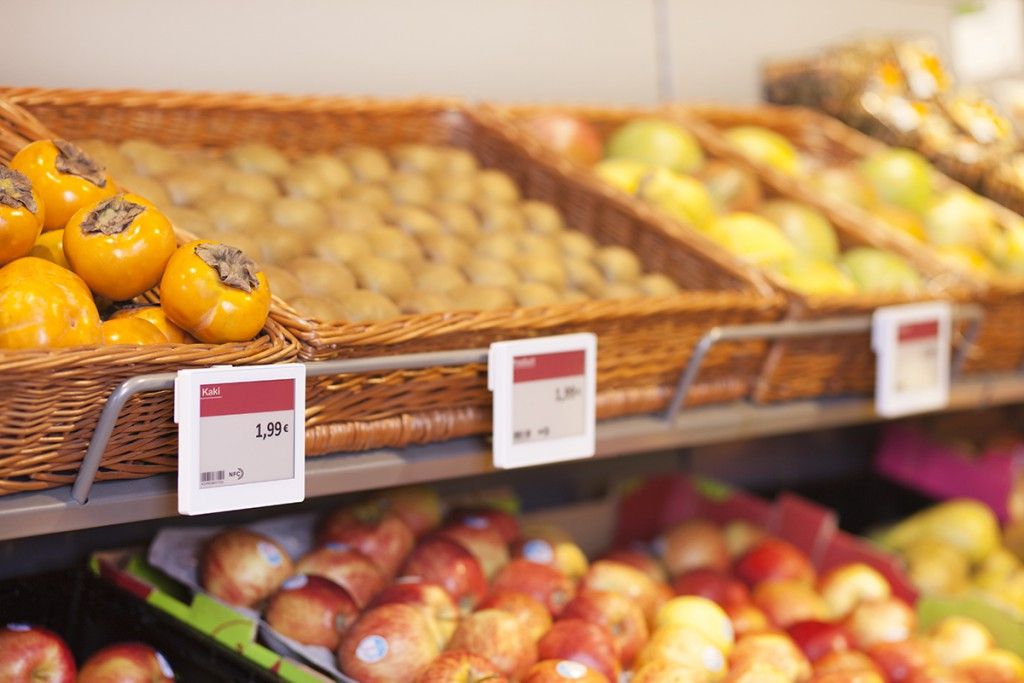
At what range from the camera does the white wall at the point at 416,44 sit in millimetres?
1929

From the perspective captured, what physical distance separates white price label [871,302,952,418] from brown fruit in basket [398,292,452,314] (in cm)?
78

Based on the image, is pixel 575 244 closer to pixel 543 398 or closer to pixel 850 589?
pixel 543 398

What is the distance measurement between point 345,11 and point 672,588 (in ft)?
4.11

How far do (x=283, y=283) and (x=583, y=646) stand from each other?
63 cm

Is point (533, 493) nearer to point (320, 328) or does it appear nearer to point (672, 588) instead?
point (672, 588)

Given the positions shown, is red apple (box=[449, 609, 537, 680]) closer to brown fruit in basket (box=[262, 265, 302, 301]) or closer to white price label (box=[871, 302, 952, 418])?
brown fruit in basket (box=[262, 265, 302, 301])

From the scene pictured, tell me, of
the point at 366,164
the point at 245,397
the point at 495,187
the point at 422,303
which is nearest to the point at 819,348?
the point at 495,187

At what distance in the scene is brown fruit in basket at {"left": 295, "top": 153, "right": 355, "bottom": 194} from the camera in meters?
1.92

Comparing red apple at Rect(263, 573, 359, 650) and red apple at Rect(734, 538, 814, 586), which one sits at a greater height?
red apple at Rect(263, 573, 359, 650)

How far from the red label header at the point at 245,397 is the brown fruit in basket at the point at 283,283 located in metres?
0.25

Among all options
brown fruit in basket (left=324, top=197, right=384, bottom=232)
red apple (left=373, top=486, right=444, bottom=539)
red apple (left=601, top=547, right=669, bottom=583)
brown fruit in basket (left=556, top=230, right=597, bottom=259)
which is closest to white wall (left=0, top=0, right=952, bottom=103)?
brown fruit in basket (left=324, top=197, right=384, bottom=232)

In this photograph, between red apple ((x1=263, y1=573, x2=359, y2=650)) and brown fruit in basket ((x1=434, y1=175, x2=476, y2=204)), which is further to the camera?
brown fruit in basket ((x1=434, y1=175, x2=476, y2=204))

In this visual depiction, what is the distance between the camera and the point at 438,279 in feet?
5.64

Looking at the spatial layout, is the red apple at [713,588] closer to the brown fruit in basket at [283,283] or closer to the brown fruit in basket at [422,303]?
the brown fruit in basket at [422,303]
